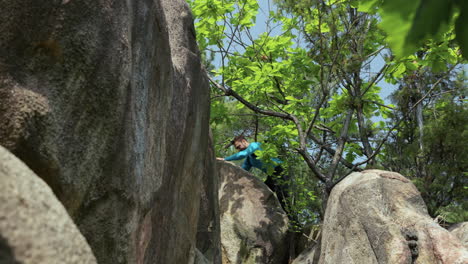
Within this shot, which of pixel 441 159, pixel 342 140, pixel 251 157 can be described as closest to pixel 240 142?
pixel 251 157

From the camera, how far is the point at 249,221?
11.1 m

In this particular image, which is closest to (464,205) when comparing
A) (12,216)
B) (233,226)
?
(233,226)

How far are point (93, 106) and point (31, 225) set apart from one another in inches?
59.8

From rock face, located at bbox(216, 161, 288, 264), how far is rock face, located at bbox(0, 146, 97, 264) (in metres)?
9.26

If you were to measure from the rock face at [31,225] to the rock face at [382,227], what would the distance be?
18.7 ft

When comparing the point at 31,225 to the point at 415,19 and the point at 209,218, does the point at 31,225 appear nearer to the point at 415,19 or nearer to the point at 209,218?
the point at 415,19

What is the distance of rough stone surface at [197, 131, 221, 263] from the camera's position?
22.4ft

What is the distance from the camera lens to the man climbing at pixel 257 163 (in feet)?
36.7

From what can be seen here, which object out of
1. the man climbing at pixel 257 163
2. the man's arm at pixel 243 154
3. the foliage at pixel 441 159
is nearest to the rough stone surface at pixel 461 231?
the foliage at pixel 441 159

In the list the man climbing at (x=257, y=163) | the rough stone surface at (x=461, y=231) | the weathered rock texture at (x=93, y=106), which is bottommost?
the rough stone surface at (x=461, y=231)

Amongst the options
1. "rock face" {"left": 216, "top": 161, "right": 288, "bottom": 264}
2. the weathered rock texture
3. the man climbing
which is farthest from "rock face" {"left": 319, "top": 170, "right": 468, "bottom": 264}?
the weathered rock texture

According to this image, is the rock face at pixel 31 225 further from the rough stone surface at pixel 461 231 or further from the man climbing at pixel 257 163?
the man climbing at pixel 257 163

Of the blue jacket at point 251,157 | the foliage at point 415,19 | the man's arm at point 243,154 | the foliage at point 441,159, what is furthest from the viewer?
the man's arm at point 243,154

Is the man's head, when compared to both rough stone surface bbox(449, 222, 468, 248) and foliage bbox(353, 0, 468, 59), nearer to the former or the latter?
rough stone surface bbox(449, 222, 468, 248)
